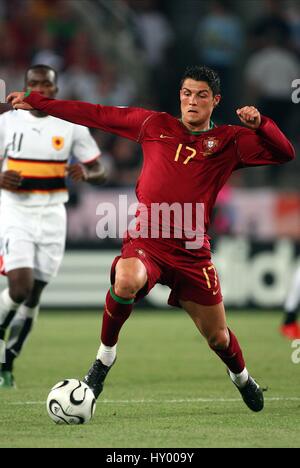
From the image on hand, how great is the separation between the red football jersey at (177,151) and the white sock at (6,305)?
6.90 ft

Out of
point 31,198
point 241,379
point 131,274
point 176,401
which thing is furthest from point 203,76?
point 31,198

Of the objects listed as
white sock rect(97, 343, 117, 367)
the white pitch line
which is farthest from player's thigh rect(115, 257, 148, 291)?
the white pitch line

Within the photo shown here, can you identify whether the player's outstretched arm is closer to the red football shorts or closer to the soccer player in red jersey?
the soccer player in red jersey

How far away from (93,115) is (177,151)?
0.58 m

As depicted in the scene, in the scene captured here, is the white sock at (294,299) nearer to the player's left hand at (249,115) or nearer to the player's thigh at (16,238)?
the player's thigh at (16,238)

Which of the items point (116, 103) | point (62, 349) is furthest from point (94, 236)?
point (62, 349)

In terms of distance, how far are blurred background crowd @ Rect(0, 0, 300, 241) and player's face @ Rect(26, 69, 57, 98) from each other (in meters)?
7.14

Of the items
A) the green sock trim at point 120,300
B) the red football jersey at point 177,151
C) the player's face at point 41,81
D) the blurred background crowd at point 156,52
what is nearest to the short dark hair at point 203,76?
the red football jersey at point 177,151

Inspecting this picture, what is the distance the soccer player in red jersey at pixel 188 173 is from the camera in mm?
7059

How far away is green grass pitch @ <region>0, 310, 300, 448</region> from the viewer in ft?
20.7

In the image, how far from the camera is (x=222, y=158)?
23.7 feet

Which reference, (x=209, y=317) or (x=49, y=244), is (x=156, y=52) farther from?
(x=209, y=317)

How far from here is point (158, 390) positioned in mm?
8609

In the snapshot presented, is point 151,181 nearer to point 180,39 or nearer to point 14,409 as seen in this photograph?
point 14,409
